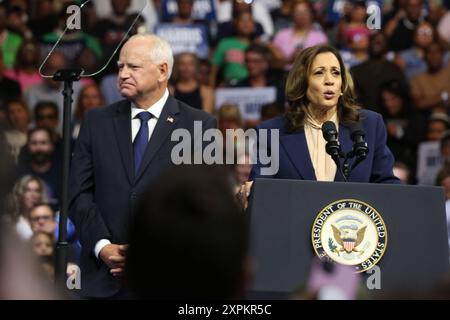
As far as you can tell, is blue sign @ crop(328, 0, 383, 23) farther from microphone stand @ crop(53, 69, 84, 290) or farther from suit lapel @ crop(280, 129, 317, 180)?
microphone stand @ crop(53, 69, 84, 290)

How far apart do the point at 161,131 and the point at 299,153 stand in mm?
622

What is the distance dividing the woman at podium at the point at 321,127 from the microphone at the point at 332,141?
142 millimetres

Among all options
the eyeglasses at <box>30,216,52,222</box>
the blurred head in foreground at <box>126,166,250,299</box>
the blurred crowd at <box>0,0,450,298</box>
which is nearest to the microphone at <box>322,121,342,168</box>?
the blurred head in foreground at <box>126,166,250,299</box>

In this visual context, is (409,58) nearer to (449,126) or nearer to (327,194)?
(449,126)

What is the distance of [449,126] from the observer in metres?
8.14

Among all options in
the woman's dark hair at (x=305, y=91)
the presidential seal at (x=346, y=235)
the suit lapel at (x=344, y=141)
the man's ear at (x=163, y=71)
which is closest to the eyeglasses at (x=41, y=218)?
the man's ear at (x=163, y=71)

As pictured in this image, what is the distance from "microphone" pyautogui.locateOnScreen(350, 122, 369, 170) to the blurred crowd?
134 inches

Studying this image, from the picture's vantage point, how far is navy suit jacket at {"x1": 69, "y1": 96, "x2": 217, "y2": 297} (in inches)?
167

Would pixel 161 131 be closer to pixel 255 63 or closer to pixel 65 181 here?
pixel 65 181

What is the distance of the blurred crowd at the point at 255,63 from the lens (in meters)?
7.88

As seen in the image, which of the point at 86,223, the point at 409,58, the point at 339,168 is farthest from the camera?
the point at 409,58

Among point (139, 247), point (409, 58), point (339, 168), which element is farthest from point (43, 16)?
point (139, 247)

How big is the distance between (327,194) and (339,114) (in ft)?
2.63

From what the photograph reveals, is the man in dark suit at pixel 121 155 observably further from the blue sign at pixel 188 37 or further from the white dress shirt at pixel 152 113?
the blue sign at pixel 188 37
